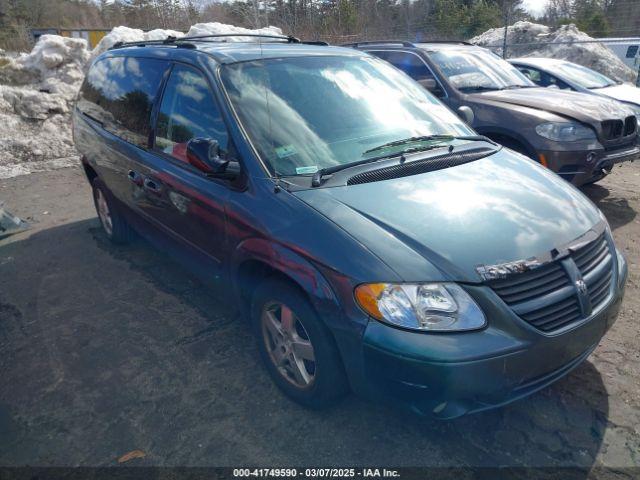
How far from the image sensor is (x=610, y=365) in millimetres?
2891

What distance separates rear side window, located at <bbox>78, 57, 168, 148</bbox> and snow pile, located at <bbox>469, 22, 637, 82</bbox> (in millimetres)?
13513

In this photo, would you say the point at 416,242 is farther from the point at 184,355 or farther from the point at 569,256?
the point at 184,355

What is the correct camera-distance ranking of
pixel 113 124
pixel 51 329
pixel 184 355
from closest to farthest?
pixel 184 355 → pixel 51 329 → pixel 113 124

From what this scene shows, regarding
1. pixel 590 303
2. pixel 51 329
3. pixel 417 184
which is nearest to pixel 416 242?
pixel 417 184

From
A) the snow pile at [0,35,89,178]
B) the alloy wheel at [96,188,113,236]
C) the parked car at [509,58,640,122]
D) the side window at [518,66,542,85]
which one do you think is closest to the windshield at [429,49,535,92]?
the parked car at [509,58,640,122]

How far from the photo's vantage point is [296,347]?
2543mm

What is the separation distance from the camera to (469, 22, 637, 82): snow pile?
1667cm

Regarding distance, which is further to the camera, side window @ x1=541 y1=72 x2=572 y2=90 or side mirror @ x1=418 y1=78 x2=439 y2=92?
side window @ x1=541 y1=72 x2=572 y2=90

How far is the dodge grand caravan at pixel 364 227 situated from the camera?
6.69 ft

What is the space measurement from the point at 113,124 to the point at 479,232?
3.34m

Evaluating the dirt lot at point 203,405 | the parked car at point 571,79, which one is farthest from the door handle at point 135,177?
the parked car at point 571,79

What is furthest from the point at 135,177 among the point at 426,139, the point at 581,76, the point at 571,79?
the point at 581,76

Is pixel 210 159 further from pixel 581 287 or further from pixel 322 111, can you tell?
pixel 581 287

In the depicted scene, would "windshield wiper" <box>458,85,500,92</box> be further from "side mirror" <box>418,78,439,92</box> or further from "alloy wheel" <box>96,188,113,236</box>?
"alloy wheel" <box>96,188,113,236</box>
